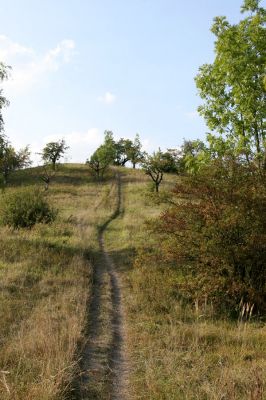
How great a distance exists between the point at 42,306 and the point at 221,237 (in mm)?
4978

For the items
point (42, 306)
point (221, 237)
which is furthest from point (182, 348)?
point (221, 237)

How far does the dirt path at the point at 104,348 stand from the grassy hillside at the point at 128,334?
0.07 metres

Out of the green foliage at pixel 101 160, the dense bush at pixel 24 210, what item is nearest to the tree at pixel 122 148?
the green foliage at pixel 101 160

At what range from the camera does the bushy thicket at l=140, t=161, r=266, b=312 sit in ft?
35.7

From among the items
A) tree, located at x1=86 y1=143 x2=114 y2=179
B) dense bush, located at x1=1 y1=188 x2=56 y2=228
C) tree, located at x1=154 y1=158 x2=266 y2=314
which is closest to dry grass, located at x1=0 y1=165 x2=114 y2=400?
dense bush, located at x1=1 y1=188 x2=56 y2=228

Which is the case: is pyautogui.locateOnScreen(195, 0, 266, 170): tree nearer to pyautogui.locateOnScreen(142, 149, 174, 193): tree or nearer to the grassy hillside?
the grassy hillside

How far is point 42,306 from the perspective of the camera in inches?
395

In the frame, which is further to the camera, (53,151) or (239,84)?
(53,151)

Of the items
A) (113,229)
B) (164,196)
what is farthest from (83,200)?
(164,196)

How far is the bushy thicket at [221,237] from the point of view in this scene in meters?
10.9

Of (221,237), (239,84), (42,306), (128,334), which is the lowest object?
(128,334)

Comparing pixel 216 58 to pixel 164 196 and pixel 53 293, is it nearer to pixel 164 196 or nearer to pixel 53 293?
pixel 164 196

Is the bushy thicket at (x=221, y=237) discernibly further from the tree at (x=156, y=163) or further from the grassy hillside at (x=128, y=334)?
the tree at (x=156, y=163)

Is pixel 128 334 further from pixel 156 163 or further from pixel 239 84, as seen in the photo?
pixel 156 163
